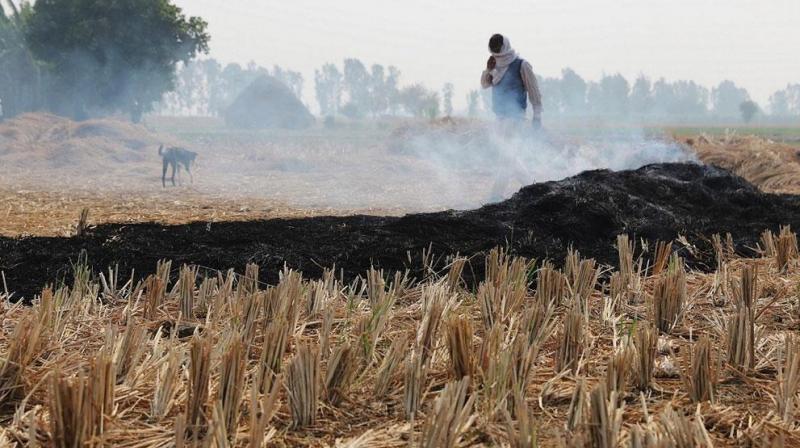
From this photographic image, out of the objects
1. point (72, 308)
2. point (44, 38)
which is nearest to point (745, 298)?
point (72, 308)

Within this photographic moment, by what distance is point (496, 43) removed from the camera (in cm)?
880

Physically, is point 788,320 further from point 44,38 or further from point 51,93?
point 51,93

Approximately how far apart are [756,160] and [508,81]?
22.4 feet

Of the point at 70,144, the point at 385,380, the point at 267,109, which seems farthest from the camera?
the point at 267,109

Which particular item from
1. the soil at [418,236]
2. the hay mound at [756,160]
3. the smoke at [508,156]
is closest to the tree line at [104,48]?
the smoke at [508,156]

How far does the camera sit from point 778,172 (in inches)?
501

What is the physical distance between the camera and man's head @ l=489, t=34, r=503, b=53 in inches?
344

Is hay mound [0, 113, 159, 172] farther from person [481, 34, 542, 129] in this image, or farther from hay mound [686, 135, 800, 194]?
hay mound [686, 135, 800, 194]

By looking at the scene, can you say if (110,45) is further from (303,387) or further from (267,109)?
(303,387)

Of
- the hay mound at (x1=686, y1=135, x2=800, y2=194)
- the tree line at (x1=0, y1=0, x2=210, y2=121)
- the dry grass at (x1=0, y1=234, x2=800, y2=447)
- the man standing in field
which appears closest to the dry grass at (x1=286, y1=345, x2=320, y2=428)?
the dry grass at (x1=0, y1=234, x2=800, y2=447)

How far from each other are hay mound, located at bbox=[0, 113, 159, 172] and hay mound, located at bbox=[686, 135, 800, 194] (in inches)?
564

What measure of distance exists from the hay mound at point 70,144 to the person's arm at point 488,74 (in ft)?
43.7

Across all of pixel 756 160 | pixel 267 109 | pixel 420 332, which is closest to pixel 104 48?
pixel 267 109

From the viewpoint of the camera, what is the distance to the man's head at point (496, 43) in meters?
8.73
